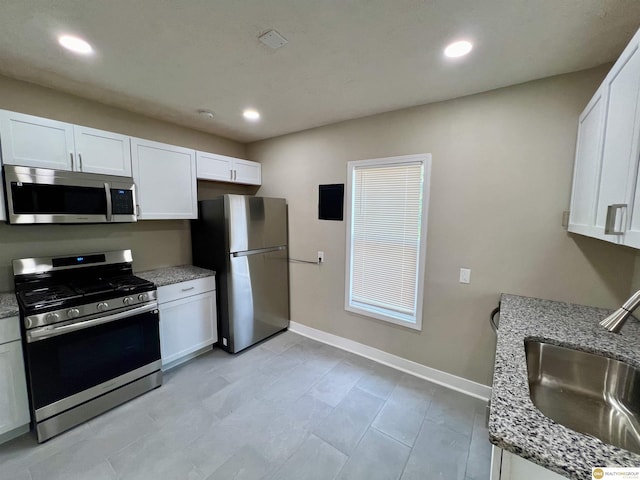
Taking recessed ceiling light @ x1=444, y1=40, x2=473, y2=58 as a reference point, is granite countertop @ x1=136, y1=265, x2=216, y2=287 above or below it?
below

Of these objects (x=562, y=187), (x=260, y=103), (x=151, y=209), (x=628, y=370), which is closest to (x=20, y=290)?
(x=151, y=209)

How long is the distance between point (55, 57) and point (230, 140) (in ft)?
6.40

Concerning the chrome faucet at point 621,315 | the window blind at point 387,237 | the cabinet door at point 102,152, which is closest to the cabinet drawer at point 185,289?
the cabinet door at point 102,152

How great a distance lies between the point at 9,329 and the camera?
1.70 m

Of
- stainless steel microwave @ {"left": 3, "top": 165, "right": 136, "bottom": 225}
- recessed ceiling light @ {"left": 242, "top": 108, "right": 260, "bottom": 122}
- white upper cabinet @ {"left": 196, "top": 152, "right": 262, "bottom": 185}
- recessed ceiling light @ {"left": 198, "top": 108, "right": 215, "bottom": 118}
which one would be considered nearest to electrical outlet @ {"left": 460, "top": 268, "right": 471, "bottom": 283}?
recessed ceiling light @ {"left": 242, "top": 108, "right": 260, "bottom": 122}

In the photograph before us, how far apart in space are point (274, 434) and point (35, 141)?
2.80 metres

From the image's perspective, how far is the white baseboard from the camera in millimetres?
2254

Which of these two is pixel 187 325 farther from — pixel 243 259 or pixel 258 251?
pixel 258 251

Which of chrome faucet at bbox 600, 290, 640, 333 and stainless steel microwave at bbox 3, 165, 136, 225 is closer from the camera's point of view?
chrome faucet at bbox 600, 290, 640, 333

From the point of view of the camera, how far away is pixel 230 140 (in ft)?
11.7

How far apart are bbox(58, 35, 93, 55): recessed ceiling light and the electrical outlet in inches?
122

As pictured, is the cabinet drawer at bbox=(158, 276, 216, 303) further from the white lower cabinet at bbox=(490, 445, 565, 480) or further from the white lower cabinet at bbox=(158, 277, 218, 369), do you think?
the white lower cabinet at bbox=(490, 445, 565, 480)

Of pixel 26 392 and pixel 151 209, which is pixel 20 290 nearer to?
pixel 26 392

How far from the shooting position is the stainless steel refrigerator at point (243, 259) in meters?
2.79
